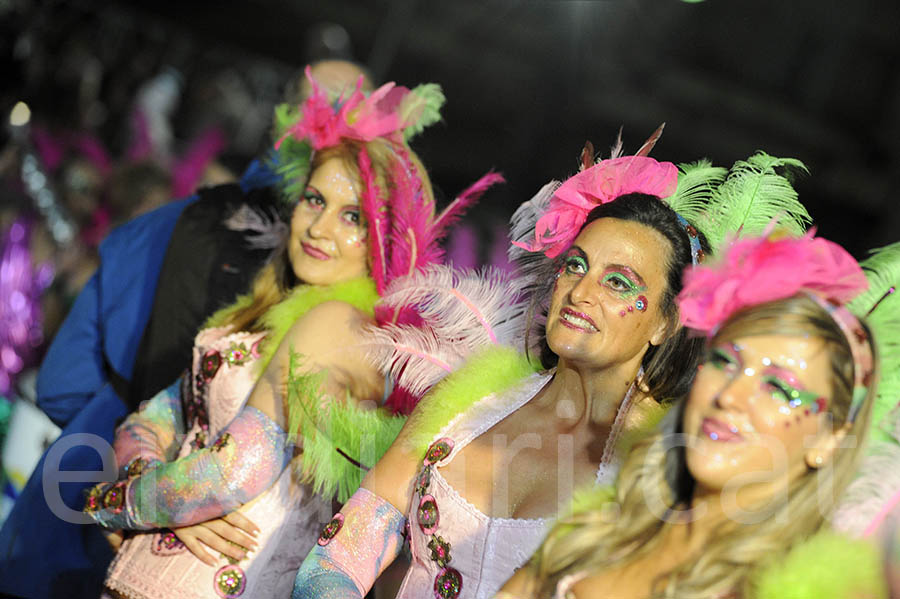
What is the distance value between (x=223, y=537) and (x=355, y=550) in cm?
50

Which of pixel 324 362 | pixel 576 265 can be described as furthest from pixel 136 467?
pixel 576 265

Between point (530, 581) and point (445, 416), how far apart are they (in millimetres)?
435

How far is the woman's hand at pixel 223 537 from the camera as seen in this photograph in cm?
214

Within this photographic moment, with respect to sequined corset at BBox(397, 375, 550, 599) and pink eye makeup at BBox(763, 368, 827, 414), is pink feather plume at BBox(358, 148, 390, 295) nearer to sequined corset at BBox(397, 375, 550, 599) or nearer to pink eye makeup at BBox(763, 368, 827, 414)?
sequined corset at BBox(397, 375, 550, 599)

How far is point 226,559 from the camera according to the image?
2146 mm

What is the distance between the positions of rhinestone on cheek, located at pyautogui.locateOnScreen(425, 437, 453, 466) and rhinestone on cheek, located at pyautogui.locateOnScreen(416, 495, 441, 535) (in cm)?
7

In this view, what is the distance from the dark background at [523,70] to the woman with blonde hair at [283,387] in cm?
383

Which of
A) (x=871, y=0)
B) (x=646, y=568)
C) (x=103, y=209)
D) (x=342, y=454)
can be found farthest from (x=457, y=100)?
(x=646, y=568)

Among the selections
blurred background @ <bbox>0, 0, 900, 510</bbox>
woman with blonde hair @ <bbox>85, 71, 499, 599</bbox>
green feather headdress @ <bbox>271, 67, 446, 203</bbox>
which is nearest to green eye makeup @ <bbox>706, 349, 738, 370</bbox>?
woman with blonde hair @ <bbox>85, 71, 499, 599</bbox>

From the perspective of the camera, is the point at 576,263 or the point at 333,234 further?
the point at 333,234

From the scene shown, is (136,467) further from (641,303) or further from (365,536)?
(641,303)

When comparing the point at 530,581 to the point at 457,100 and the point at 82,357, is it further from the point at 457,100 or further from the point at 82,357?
the point at 457,100

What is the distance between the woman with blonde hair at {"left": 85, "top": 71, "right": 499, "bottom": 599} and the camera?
6.81ft

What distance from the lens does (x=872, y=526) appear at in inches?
55.7
